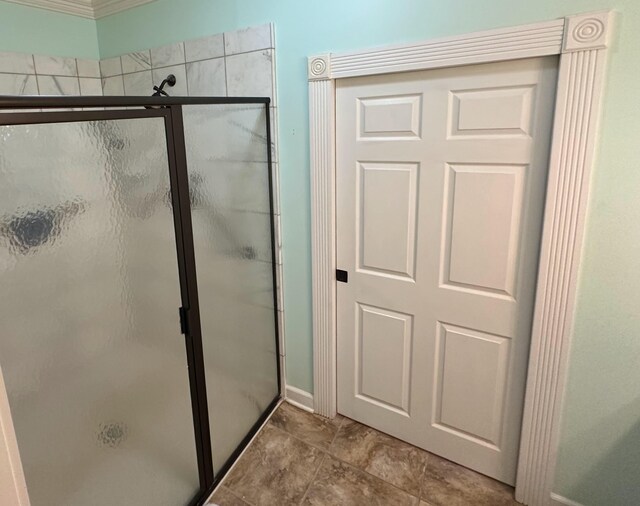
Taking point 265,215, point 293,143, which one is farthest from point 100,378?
point 293,143

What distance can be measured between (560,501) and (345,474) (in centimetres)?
86

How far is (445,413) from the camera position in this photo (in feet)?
5.85

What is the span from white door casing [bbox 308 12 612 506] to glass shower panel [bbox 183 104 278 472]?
Answer: 0.29 m

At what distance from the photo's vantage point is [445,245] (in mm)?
1607

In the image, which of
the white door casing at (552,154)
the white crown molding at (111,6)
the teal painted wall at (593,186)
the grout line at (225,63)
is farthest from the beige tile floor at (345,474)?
the white crown molding at (111,6)

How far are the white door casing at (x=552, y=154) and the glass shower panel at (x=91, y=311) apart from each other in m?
0.72

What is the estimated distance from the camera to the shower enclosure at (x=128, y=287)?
101 centimetres

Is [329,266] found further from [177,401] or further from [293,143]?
[177,401]

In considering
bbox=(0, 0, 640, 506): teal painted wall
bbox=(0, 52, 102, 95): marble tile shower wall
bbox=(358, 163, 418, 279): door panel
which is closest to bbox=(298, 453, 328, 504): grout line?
bbox=(0, 0, 640, 506): teal painted wall

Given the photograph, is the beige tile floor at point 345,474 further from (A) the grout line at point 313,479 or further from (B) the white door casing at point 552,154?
(B) the white door casing at point 552,154

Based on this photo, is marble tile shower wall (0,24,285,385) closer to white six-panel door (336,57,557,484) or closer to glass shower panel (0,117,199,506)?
white six-panel door (336,57,557,484)

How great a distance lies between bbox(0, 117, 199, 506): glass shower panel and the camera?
0.99 metres

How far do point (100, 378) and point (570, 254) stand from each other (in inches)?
62.3

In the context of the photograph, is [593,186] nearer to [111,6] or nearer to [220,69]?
[220,69]
